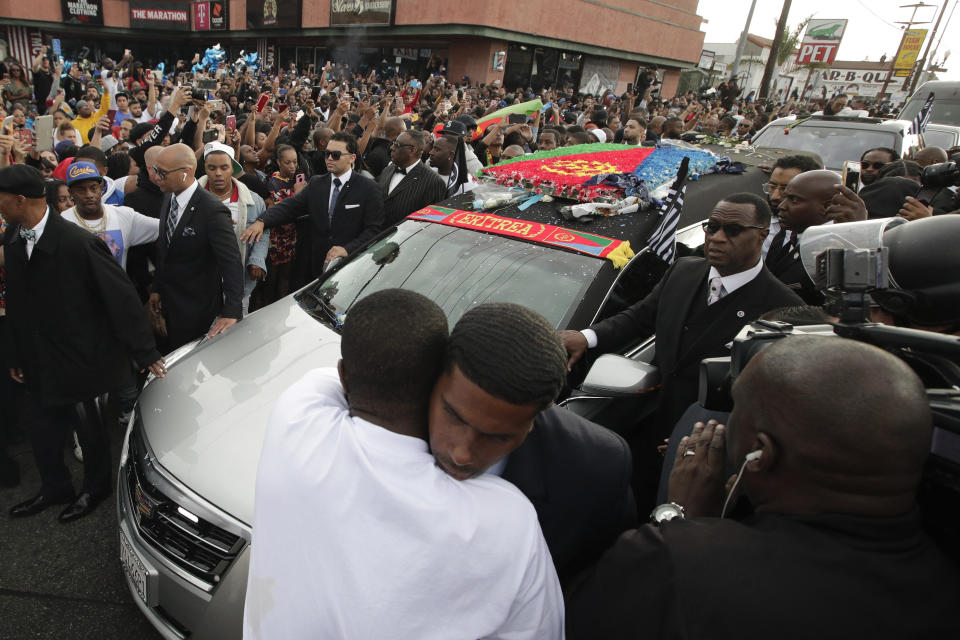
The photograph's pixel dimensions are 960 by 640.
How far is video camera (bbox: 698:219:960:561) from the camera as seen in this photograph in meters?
0.98

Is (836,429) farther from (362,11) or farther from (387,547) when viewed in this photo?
(362,11)

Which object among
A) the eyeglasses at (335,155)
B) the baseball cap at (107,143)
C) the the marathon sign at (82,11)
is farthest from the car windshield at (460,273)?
the the marathon sign at (82,11)

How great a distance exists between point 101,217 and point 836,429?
13.9 ft

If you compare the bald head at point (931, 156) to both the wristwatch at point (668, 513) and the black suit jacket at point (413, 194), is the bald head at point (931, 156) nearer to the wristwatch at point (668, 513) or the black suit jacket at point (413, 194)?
the black suit jacket at point (413, 194)

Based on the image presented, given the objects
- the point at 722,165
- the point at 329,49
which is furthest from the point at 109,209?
the point at 329,49

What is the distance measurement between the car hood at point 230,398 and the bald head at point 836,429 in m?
1.64

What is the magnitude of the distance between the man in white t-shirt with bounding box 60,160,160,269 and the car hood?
1.39m

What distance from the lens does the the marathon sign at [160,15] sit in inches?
1112

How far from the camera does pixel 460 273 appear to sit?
2992mm

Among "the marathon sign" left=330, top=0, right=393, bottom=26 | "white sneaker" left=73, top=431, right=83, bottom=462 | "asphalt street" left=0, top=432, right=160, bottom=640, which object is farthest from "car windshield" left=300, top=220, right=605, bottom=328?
"the marathon sign" left=330, top=0, right=393, bottom=26

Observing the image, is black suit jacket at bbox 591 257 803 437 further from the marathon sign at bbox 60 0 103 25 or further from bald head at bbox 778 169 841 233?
the marathon sign at bbox 60 0 103 25

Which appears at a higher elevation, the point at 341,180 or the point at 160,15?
the point at 160,15

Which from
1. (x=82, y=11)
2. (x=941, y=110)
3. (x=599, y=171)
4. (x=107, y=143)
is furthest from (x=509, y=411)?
(x=82, y=11)

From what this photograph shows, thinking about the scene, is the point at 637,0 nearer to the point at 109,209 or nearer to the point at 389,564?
the point at 109,209
